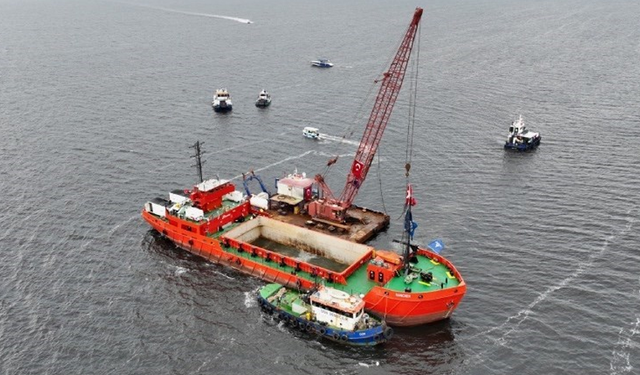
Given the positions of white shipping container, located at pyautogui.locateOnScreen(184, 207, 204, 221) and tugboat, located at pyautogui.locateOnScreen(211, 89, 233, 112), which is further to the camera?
tugboat, located at pyautogui.locateOnScreen(211, 89, 233, 112)

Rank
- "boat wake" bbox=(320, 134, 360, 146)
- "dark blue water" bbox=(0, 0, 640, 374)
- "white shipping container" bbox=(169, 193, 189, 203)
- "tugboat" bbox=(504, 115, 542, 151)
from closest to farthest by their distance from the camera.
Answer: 1. "dark blue water" bbox=(0, 0, 640, 374)
2. "white shipping container" bbox=(169, 193, 189, 203)
3. "tugboat" bbox=(504, 115, 542, 151)
4. "boat wake" bbox=(320, 134, 360, 146)

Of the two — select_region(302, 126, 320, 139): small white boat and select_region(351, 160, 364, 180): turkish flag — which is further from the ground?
select_region(351, 160, 364, 180): turkish flag

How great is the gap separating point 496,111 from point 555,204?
60150 millimetres

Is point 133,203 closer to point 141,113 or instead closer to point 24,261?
point 24,261

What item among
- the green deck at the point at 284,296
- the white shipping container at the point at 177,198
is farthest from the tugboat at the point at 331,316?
the white shipping container at the point at 177,198

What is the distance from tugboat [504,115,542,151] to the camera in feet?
433

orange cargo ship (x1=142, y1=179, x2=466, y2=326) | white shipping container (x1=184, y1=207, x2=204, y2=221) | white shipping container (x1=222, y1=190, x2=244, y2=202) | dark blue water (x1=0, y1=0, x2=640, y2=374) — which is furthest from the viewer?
white shipping container (x1=222, y1=190, x2=244, y2=202)

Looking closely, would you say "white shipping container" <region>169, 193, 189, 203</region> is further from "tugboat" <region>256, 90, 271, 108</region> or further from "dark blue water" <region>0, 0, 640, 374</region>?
"tugboat" <region>256, 90, 271, 108</region>

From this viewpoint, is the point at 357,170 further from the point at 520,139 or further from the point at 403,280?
→ the point at 520,139

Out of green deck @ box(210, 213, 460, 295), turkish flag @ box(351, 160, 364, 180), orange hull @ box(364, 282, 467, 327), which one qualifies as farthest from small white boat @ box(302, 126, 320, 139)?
orange hull @ box(364, 282, 467, 327)

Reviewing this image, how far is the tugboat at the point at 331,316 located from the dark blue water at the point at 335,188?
1.61 meters

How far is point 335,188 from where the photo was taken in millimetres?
116250

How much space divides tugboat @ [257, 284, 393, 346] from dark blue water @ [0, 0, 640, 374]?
5.27 ft

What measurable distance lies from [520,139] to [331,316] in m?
77.4
